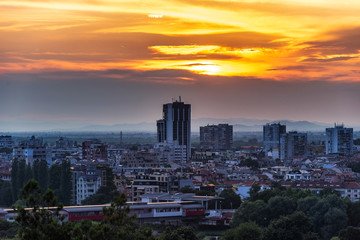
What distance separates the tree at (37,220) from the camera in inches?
→ 352

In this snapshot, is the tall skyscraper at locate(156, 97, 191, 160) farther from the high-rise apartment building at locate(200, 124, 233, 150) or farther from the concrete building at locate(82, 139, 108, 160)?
the high-rise apartment building at locate(200, 124, 233, 150)

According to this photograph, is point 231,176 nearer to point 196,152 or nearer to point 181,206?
point 181,206

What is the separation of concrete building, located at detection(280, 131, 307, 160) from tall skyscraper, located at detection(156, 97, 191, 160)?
9049 millimetres

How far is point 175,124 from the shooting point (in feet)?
249

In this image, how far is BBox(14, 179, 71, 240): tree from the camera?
8953 millimetres

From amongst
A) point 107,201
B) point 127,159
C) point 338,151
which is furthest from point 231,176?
point 338,151

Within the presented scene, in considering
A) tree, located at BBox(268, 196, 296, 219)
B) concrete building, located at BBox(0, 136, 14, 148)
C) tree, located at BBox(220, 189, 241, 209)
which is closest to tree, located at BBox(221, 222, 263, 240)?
tree, located at BBox(268, 196, 296, 219)

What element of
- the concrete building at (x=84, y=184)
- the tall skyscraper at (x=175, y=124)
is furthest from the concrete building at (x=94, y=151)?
the concrete building at (x=84, y=184)

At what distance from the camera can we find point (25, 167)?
1246 inches

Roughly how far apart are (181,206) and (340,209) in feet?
16.0

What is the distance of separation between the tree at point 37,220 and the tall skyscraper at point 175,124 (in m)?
63.4

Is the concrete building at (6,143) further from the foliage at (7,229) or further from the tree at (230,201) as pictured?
the foliage at (7,229)

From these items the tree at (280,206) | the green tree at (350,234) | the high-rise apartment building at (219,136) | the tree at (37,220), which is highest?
the high-rise apartment building at (219,136)

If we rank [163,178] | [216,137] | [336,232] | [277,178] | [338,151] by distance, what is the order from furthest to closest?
[216,137] < [338,151] < [277,178] < [163,178] < [336,232]
